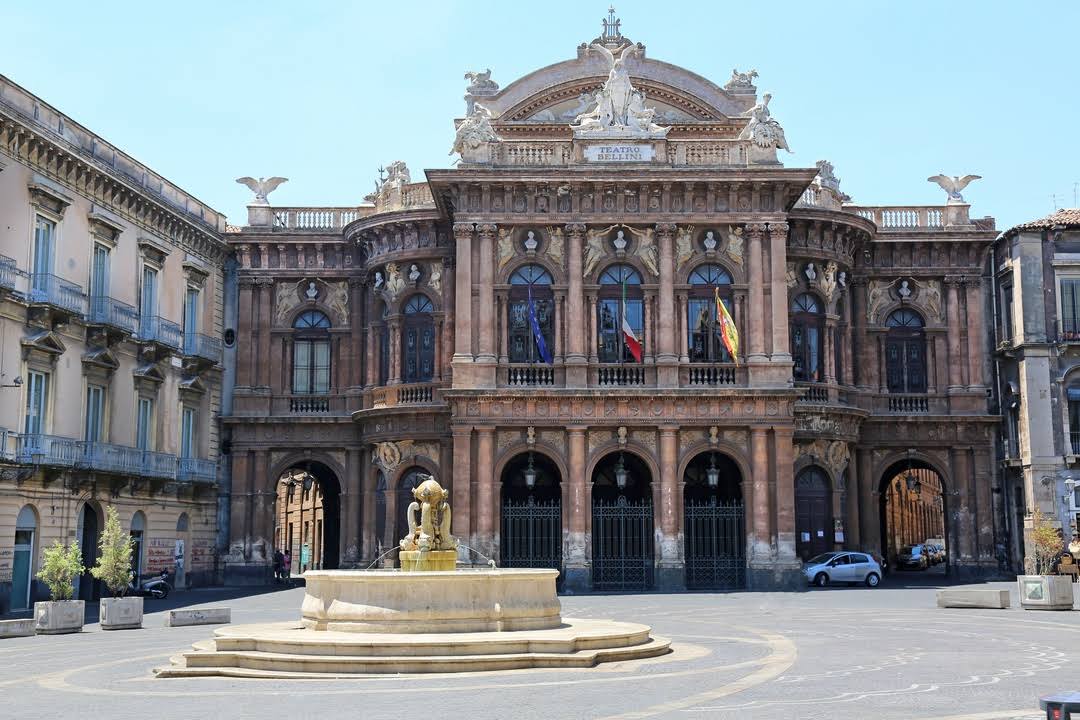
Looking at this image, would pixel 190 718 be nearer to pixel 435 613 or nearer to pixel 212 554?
pixel 435 613

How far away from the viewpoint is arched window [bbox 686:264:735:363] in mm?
38906

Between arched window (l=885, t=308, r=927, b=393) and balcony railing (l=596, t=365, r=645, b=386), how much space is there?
11.2m

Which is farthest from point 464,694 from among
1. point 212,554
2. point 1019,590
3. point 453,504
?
point 212,554

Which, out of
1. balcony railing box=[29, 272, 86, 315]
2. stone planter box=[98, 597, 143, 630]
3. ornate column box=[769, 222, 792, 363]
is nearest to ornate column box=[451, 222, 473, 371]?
ornate column box=[769, 222, 792, 363]

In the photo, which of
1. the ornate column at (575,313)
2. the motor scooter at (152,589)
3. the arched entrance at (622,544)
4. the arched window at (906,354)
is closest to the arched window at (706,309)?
the ornate column at (575,313)

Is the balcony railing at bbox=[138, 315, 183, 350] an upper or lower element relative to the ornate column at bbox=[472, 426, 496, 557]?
upper

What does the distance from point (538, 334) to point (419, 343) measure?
5308 millimetres

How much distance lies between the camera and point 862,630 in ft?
79.0

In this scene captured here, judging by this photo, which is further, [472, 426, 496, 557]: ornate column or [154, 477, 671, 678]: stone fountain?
[472, 426, 496, 557]: ornate column

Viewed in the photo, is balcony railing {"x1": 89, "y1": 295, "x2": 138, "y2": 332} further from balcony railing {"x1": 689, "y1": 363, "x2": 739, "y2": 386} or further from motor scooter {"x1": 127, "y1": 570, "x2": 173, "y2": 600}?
balcony railing {"x1": 689, "y1": 363, "x2": 739, "y2": 386}

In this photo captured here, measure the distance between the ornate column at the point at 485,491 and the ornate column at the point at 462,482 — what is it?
240 millimetres

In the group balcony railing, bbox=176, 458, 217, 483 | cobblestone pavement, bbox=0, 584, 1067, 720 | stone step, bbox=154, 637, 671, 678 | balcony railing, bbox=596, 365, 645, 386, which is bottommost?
cobblestone pavement, bbox=0, 584, 1067, 720

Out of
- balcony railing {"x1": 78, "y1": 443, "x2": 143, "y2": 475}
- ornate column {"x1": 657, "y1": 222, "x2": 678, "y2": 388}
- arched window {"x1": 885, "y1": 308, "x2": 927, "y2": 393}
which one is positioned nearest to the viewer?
balcony railing {"x1": 78, "y1": 443, "x2": 143, "y2": 475}

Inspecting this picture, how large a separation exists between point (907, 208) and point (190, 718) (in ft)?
123
